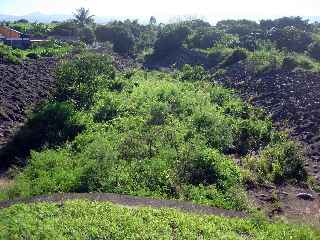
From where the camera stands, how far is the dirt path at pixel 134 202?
18.5 meters

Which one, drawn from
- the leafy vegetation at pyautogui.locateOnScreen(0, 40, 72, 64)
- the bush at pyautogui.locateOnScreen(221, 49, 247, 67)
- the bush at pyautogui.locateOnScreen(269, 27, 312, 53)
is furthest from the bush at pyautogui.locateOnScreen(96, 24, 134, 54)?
the bush at pyautogui.locateOnScreen(269, 27, 312, 53)

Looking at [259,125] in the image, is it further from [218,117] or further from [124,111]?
[124,111]

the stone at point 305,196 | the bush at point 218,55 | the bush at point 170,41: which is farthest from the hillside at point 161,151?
the bush at point 170,41

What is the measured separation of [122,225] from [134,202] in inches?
121

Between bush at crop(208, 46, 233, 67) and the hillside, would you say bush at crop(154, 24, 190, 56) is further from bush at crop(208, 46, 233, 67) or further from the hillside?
the hillside

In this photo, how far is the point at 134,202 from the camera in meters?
18.9

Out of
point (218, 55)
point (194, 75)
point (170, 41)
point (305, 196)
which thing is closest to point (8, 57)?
point (194, 75)

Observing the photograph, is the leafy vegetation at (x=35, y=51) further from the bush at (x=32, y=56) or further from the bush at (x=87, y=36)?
the bush at (x=87, y=36)

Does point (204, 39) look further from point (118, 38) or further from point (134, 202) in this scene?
point (134, 202)

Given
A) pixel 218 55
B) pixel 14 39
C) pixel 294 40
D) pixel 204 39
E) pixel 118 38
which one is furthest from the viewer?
pixel 118 38

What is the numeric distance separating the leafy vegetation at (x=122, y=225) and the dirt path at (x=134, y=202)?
3.30 feet

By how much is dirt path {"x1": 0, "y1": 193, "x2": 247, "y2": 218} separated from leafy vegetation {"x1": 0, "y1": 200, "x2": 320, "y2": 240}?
1.01m

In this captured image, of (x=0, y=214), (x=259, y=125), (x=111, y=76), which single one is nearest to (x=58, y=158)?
(x=0, y=214)

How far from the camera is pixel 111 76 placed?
4553 centimetres
